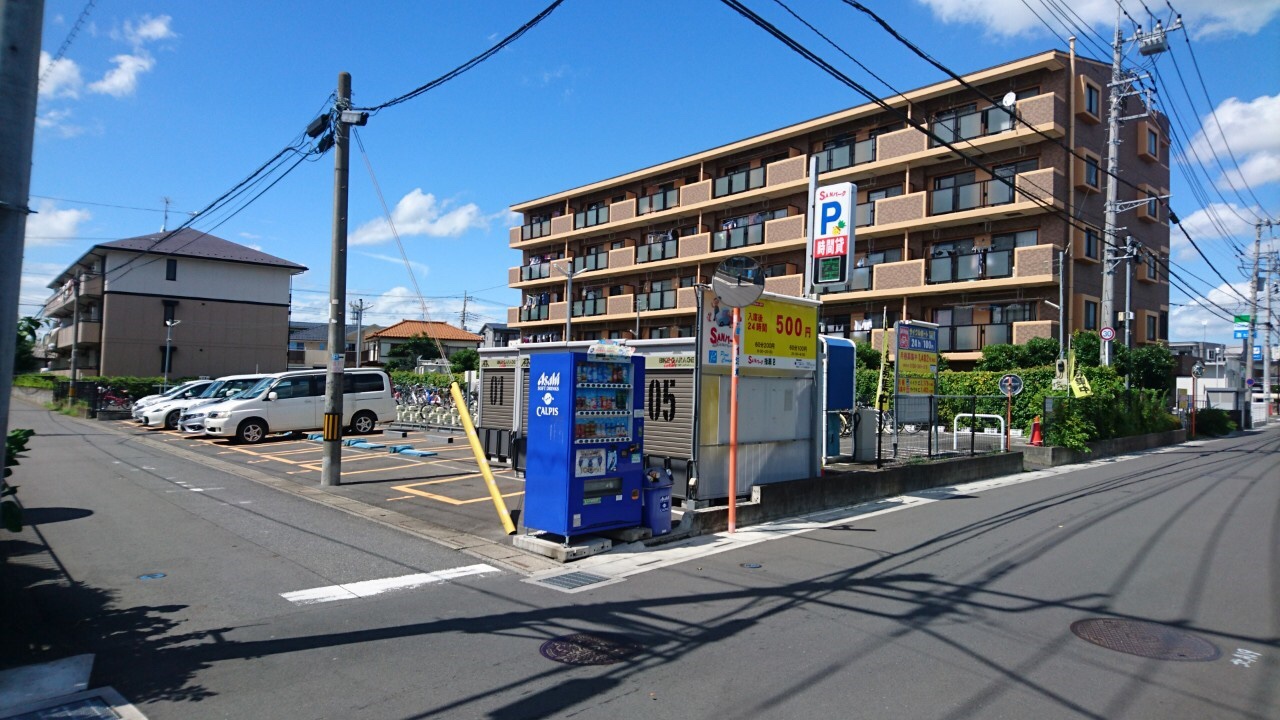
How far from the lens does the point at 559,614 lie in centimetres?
556

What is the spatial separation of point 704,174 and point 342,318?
27.8 meters

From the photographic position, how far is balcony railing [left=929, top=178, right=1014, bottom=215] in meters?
26.8

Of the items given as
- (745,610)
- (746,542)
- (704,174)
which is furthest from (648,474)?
(704,174)

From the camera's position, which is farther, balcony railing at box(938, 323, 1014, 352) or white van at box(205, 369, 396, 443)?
balcony railing at box(938, 323, 1014, 352)

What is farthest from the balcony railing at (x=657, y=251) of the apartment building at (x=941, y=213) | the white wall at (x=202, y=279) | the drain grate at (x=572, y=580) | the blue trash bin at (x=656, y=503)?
the drain grate at (x=572, y=580)

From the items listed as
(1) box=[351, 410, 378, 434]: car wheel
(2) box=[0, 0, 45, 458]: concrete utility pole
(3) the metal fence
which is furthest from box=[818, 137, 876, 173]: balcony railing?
(2) box=[0, 0, 45, 458]: concrete utility pole

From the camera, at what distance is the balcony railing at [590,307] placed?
42.3m

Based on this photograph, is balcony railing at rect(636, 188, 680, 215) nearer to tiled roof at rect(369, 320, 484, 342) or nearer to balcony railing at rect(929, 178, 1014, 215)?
balcony railing at rect(929, 178, 1014, 215)

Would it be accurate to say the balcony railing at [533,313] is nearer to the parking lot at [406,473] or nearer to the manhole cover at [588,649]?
the parking lot at [406,473]

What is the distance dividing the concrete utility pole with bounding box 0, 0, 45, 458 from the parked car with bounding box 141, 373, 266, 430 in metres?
19.9

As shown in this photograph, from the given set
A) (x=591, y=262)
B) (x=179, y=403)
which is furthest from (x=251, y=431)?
(x=591, y=262)

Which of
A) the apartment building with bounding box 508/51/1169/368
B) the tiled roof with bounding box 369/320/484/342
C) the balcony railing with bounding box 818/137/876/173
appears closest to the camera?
the apartment building with bounding box 508/51/1169/368

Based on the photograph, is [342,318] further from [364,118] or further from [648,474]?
[648,474]

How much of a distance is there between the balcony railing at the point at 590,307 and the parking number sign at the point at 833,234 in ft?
96.1
